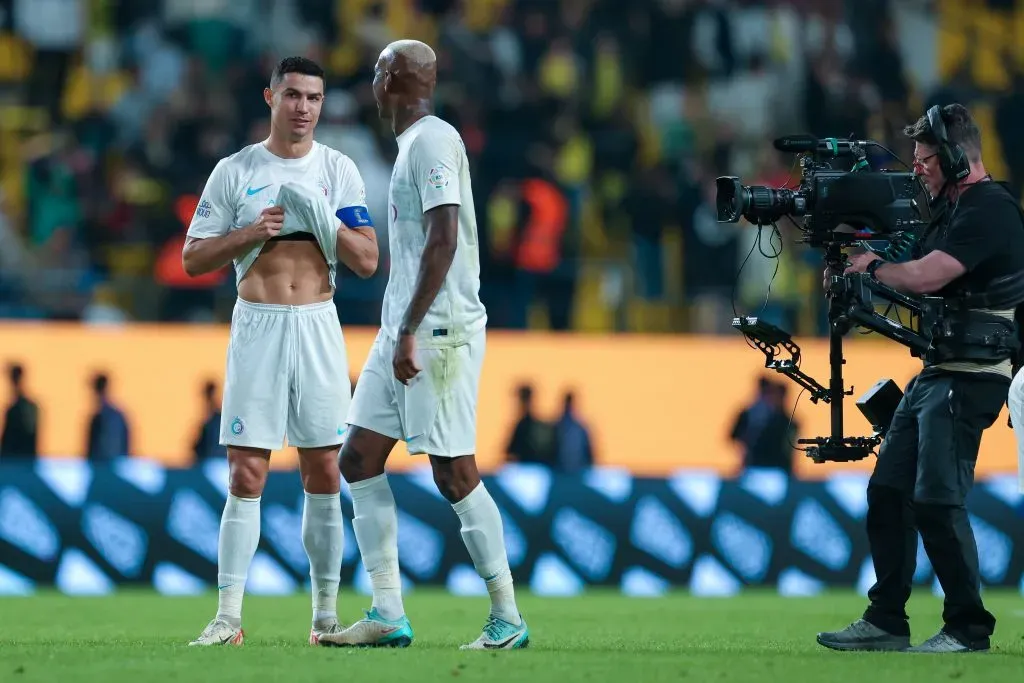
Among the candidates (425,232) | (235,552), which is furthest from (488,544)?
(425,232)

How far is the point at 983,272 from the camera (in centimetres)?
761

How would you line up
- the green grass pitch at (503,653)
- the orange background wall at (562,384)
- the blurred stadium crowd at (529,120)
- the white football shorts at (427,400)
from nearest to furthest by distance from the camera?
the green grass pitch at (503,653), the white football shorts at (427,400), the orange background wall at (562,384), the blurred stadium crowd at (529,120)

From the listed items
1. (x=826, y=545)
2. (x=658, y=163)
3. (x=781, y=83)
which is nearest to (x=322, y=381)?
(x=826, y=545)

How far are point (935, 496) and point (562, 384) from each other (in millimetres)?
9348

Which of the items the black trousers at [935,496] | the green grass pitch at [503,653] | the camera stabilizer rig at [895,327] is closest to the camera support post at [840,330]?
the camera stabilizer rig at [895,327]

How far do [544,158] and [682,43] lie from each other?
10.7 feet

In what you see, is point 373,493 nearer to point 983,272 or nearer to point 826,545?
point 983,272

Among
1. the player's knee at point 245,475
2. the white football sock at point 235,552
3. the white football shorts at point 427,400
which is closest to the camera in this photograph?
the white football shorts at point 427,400

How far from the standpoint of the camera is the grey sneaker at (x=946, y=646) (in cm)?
750

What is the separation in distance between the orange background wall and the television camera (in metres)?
8.51

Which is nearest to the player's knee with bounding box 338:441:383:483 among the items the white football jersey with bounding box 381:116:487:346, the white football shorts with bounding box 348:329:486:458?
the white football shorts with bounding box 348:329:486:458

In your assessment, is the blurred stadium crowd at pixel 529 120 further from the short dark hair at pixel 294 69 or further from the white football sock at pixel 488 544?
the white football sock at pixel 488 544

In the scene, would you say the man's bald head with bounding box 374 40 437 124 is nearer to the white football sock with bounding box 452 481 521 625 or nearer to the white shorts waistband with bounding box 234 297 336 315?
the white shorts waistband with bounding box 234 297 336 315

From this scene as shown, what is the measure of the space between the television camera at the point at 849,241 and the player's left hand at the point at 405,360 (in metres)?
1.49
